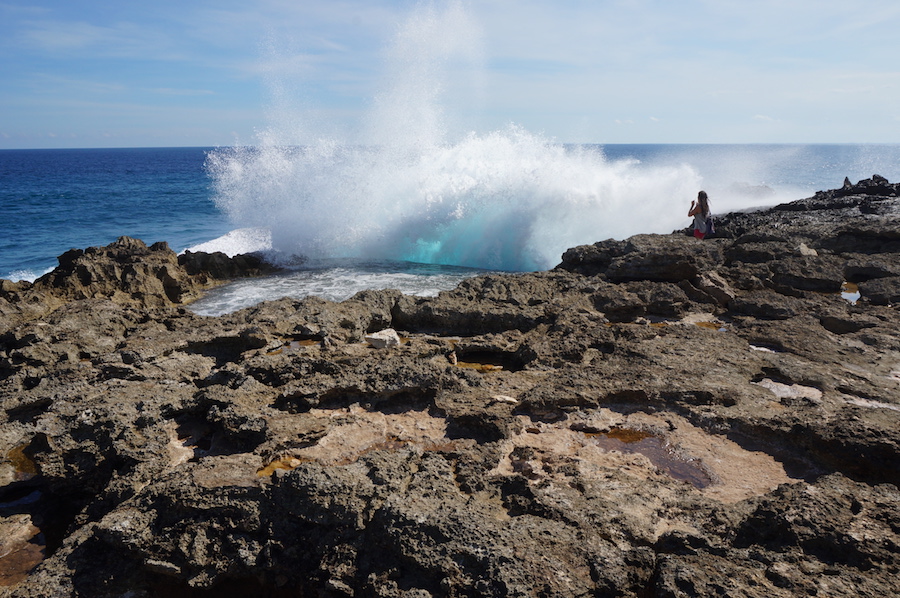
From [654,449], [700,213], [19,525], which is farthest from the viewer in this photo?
[700,213]

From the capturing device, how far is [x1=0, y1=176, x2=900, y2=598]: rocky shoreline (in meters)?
2.79

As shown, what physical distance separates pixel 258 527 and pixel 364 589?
810 mm

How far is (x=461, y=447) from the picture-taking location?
3887mm

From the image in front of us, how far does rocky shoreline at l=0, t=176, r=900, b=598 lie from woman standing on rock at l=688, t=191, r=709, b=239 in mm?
3497

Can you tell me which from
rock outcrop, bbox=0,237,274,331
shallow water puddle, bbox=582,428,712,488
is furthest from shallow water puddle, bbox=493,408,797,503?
rock outcrop, bbox=0,237,274,331

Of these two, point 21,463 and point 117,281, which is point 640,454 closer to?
point 21,463

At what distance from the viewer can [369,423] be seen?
4309 mm

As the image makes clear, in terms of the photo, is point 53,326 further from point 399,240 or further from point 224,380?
point 399,240

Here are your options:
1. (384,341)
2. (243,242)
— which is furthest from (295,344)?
(243,242)

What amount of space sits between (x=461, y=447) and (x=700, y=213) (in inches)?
340

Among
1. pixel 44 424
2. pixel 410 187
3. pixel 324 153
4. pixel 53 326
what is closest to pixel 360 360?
pixel 44 424

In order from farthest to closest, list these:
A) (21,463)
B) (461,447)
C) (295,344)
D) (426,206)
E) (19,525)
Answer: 1. (426,206)
2. (295,344)
3. (21,463)
4. (461,447)
5. (19,525)

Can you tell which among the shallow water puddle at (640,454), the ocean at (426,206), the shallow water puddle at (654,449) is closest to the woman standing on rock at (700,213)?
the ocean at (426,206)

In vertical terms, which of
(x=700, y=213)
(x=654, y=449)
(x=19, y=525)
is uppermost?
(x=700, y=213)
